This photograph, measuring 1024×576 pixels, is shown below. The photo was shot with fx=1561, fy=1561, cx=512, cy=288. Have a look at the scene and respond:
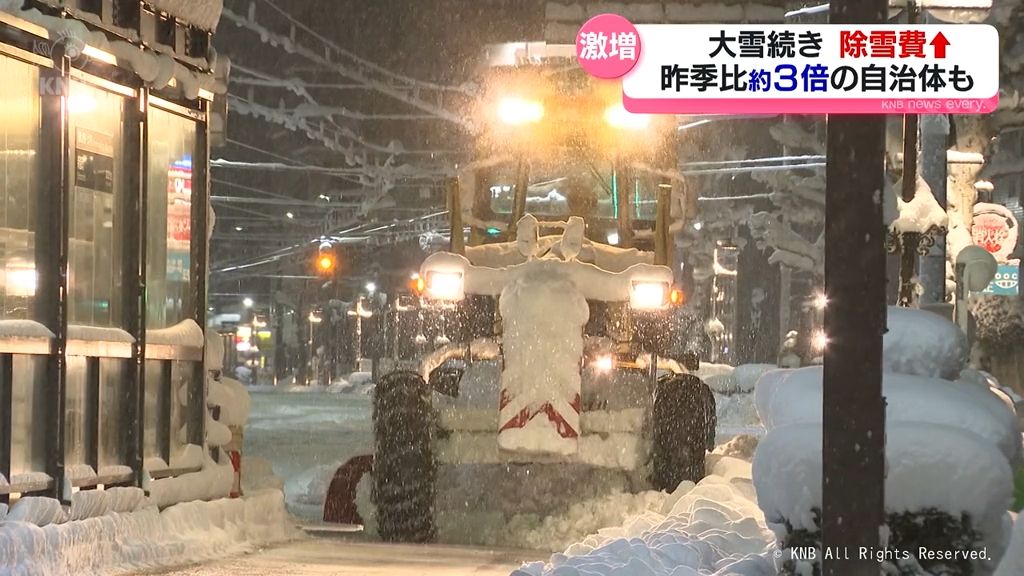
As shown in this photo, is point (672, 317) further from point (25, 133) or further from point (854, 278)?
point (854, 278)

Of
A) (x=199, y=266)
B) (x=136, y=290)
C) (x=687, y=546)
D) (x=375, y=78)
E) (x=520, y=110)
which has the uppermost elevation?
(x=375, y=78)

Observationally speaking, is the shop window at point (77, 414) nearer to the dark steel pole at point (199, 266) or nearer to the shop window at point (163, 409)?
the shop window at point (163, 409)

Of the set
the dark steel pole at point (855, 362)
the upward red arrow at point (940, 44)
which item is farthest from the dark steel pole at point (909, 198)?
the dark steel pole at point (855, 362)

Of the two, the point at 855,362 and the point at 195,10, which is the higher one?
the point at 195,10

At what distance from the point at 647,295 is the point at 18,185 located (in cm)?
610

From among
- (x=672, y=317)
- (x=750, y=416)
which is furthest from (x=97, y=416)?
(x=750, y=416)

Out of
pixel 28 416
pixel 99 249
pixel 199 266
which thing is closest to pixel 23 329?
pixel 28 416

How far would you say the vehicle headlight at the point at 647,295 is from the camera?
14.1m

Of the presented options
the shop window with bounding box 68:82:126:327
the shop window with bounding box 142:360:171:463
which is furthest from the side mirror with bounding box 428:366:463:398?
the shop window with bounding box 68:82:126:327

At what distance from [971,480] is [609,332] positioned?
25.9 ft

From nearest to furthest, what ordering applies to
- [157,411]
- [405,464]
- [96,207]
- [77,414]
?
1. [77,414]
2. [96,207]
3. [157,411]
4. [405,464]

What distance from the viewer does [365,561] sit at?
11180mm

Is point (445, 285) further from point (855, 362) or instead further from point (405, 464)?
point (855, 362)

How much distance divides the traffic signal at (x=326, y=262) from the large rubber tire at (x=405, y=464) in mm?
14652
